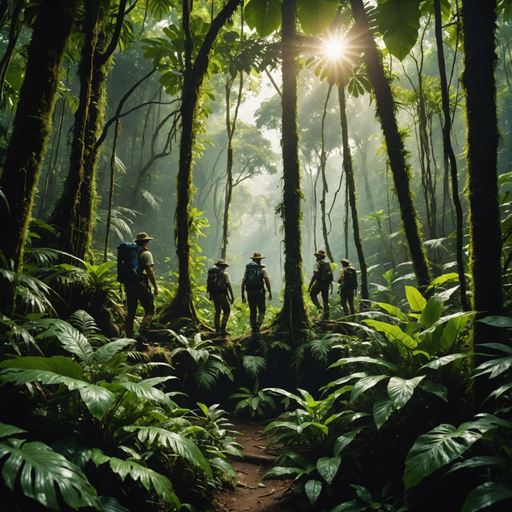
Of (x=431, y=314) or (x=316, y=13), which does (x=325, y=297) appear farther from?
(x=316, y=13)

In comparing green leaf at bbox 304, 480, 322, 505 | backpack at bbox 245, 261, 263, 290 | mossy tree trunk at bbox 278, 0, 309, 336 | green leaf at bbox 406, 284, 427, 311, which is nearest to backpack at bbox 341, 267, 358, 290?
mossy tree trunk at bbox 278, 0, 309, 336

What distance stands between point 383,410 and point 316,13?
597 centimetres

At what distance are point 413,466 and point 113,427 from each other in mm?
2443

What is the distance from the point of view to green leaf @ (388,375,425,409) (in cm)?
274

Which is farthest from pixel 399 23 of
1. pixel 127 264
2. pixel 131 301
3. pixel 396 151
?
pixel 131 301

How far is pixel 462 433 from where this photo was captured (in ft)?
7.71

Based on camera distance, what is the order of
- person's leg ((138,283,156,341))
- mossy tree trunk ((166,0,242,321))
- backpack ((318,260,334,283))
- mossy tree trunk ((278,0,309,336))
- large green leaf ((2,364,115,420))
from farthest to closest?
backpack ((318,260,334,283)) → mossy tree trunk ((166,0,242,321)) → mossy tree trunk ((278,0,309,336)) → person's leg ((138,283,156,341)) → large green leaf ((2,364,115,420))

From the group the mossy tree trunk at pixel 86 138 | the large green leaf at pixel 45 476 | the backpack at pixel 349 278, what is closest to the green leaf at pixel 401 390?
the large green leaf at pixel 45 476

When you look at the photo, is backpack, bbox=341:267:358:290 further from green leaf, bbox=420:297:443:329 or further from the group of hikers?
green leaf, bbox=420:297:443:329

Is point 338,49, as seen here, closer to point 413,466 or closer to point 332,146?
point 413,466

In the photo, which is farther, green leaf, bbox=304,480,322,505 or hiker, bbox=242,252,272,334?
hiker, bbox=242,252,272,334

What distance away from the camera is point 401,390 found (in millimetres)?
2850

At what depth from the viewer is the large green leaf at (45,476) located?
1.67 m

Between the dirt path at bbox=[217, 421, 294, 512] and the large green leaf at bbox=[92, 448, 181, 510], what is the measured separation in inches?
42.4
